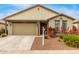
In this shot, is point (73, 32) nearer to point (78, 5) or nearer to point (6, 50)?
point (78, 5)

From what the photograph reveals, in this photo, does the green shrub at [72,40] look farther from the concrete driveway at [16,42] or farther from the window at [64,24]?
the concrete driveway at [16,42]

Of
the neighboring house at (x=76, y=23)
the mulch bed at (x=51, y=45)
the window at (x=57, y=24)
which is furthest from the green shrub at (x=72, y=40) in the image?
the window at (x=57, y=24)

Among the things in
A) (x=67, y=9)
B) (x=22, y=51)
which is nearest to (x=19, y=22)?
(x=22, y=51)

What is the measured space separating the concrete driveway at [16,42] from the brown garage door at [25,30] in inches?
6.1

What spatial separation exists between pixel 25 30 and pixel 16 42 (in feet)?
1.45

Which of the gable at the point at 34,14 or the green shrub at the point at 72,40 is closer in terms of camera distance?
the green shrub at the point at 72,40

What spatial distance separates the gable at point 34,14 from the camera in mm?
9133

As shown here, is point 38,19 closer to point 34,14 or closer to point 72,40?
point 34,14

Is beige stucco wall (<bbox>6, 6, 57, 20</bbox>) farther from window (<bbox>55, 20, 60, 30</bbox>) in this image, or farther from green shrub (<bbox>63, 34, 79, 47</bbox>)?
green shrub (<bbox>63, 34, 79, 47</bbox>)

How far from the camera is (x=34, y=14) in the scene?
362 inches

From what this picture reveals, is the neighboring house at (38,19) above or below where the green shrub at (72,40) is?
above

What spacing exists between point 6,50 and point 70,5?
213 cm

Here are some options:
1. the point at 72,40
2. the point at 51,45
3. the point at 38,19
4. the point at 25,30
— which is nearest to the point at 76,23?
the point at 72,40

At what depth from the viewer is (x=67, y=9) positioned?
9.13 metres
